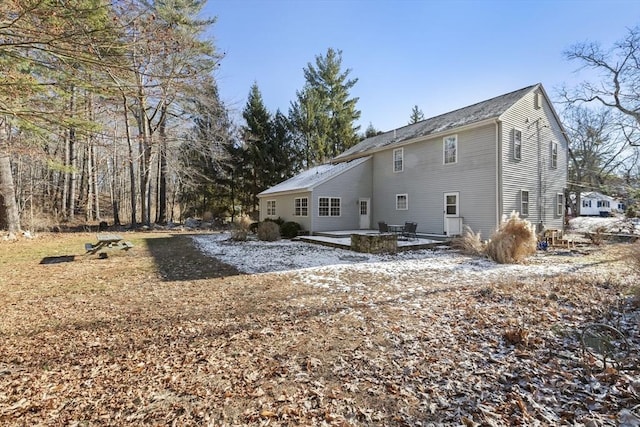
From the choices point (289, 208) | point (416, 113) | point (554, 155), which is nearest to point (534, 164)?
point (554, 155)

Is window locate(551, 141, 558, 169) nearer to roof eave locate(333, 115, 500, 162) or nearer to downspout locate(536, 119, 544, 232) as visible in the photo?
downspout locate(536, 119, 544, 232)

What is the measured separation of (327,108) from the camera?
31.2 m

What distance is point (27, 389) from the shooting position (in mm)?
2676

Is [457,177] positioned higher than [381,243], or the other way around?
Result: [457,177]

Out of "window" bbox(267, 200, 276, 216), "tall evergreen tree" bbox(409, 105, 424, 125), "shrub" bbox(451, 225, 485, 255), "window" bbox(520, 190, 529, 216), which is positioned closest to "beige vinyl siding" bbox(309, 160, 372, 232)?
"window" bbox(267, 200, 276, 216)

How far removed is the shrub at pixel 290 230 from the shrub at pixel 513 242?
32.3ft

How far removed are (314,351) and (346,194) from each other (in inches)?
575

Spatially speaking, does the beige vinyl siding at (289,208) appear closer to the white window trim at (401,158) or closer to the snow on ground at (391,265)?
the white window trim at (401,158)

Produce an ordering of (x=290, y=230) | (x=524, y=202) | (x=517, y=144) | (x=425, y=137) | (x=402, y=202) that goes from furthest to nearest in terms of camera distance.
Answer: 1. (x=402, y=202)
2. (x=290, y=230)
3. (x=425, y=137)
4. (x=524, y=202)
5. (x=517, y=144)

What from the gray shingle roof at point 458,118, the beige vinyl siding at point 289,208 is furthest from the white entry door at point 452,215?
the beige vinyl siding at point 289,208

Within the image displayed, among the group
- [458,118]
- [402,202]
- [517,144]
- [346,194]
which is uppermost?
[458,118]

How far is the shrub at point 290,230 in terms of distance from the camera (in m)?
16.5

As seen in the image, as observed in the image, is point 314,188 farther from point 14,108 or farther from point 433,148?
point 14,108

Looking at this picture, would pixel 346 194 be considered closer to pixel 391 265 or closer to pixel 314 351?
pixel 391 265
